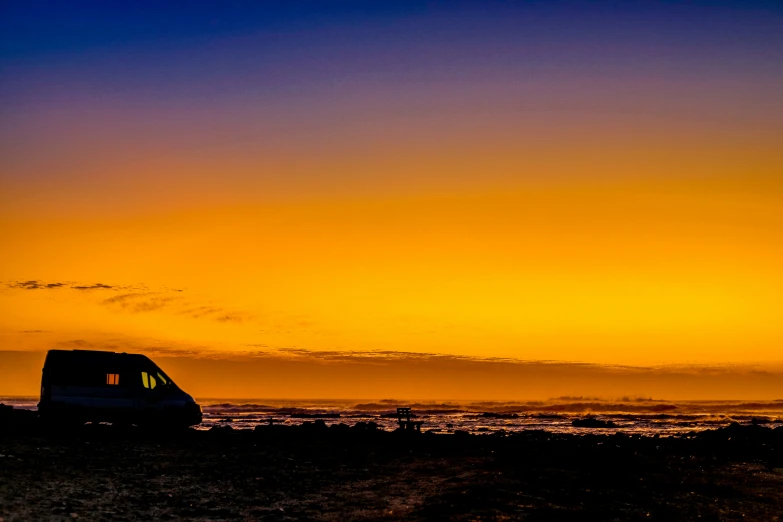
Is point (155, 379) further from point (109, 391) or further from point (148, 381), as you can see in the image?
point (109, 391)

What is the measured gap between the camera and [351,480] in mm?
22766

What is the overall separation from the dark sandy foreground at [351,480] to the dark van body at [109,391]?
75 centimetres

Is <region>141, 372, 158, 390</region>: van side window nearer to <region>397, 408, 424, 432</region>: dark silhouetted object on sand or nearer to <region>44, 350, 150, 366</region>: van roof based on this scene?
<region>44, 350, 150, 366</region>: van roof

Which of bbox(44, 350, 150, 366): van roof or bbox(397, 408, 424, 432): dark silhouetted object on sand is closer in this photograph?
bbox(44, 350, 150, 366): van roof

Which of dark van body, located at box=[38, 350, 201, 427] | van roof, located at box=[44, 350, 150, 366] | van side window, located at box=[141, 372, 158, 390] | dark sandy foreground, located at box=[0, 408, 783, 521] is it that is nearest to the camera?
dark sandy foreground, located at box=[0, 408, 783, 521]

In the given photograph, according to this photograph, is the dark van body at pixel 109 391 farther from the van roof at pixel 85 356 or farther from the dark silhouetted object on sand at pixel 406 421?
the dark silhouetted object on sand at pixel 406 421

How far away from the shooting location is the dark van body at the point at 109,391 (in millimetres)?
30359

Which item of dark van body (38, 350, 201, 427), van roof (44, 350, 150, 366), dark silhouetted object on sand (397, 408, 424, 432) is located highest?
van roof (44, 350, 150, 366)

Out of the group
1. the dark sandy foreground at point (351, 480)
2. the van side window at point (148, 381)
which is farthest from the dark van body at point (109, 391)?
the dark sandy foreground at point (351, 480)

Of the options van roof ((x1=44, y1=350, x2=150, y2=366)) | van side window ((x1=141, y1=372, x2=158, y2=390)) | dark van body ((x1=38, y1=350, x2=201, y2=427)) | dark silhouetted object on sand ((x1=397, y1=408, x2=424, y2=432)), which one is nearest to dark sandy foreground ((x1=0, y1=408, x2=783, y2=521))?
dark van body ((x1=38, y1=350, x2=201, y2=427))

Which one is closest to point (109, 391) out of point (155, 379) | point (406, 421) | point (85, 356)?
point (85, 356)

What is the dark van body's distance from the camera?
30.4 m

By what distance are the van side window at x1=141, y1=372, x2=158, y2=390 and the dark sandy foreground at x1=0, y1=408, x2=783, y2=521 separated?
1.78 meters

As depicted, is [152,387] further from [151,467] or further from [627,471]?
[627,471]
